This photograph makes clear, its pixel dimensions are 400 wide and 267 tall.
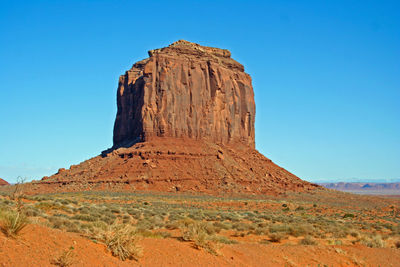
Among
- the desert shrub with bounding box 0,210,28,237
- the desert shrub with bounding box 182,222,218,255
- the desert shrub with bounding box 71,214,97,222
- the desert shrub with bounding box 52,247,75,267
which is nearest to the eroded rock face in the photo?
the desert shrub with bounding box 71,214,97,222

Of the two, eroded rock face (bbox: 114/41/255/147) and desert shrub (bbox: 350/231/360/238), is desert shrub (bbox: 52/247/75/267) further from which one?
eroded rock face (bbox: 114/41/255/147)

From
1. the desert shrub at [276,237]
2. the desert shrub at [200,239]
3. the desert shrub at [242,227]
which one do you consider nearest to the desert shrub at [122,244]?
the desert shrub at [200,239]

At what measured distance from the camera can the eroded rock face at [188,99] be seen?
70188 mm

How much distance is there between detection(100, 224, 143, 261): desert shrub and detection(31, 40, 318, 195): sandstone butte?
156ft

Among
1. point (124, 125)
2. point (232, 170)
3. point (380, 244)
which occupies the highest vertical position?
point (124, 125)

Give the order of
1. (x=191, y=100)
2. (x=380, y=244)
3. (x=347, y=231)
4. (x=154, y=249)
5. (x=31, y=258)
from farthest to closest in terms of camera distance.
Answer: (x=191, y=100)
(x=347, y=231)
(x=380, y=244)
(x=154, y=249)
(x=31, y=258)

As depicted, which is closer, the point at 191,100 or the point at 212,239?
the point at 212,239

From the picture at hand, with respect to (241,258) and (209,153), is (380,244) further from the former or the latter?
(209,153)

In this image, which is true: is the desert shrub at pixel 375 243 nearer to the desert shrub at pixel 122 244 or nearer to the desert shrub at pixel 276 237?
the desert shrub at pixel 276 237

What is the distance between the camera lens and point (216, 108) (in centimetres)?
7588

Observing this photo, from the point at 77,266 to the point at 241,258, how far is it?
5.16 meters


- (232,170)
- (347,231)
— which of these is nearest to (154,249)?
(347,231)

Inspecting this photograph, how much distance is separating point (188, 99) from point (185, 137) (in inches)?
294

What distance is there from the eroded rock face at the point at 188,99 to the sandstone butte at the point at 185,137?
18 cm
